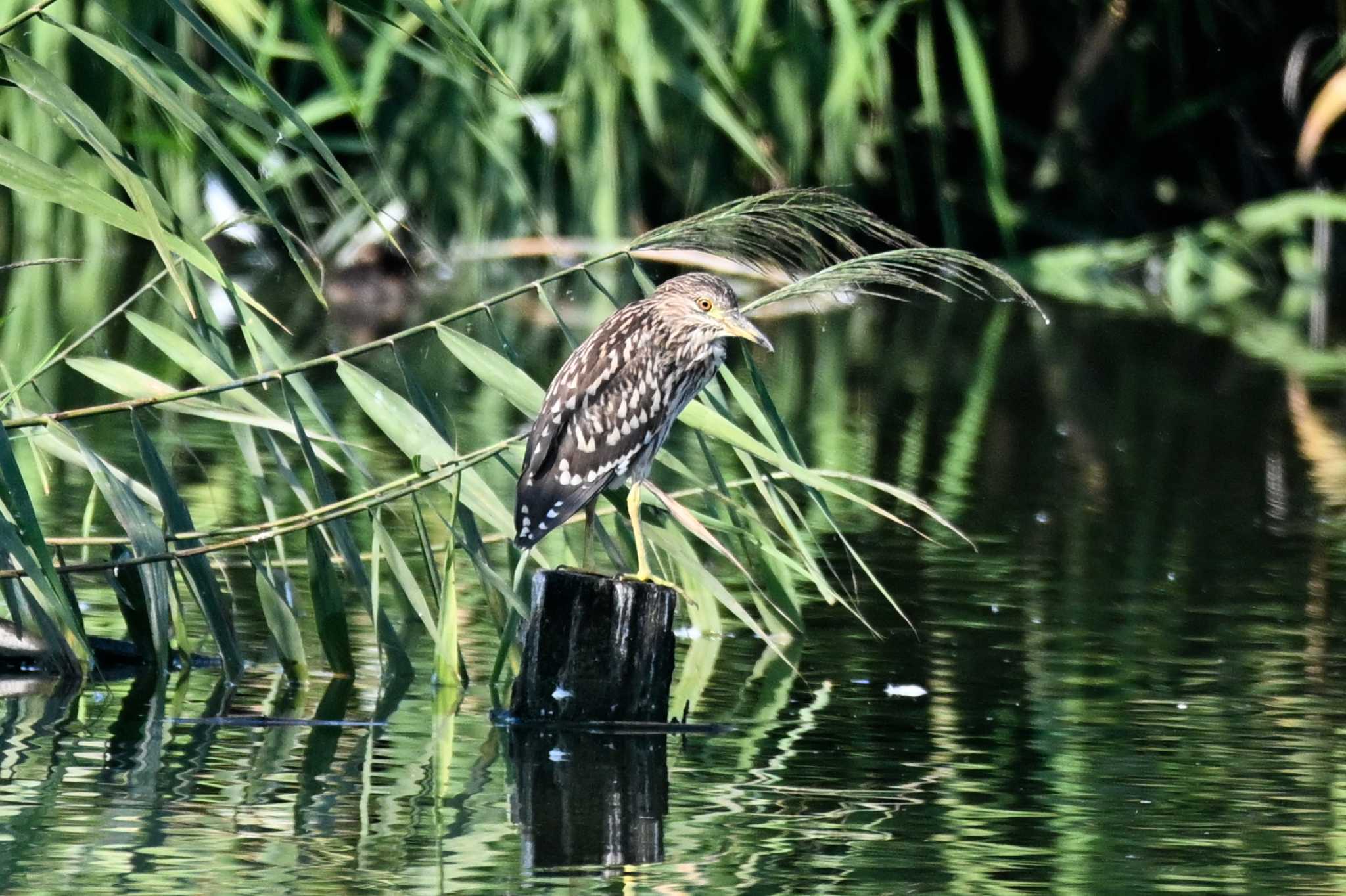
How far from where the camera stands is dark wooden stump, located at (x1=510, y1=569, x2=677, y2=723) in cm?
533

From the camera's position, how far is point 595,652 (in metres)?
5.38

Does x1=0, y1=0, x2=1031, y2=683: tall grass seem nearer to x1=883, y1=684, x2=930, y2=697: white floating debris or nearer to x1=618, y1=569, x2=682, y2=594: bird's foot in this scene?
x1=618, y1=569, x2=682, y2=594: bird's foot

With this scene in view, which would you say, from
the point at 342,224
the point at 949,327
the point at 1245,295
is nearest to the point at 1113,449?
the point at 949,327

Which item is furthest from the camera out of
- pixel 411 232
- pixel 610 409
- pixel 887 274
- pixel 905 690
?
pixel 905 690

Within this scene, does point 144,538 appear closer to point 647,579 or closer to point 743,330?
point 647,579

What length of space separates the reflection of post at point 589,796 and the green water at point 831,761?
0.01 meters

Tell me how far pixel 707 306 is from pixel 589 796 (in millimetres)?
1313

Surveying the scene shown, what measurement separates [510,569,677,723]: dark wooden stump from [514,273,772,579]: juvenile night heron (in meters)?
0.13

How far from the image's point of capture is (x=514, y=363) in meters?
5.69

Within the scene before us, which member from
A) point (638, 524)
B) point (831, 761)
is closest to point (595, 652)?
point (638, 524)

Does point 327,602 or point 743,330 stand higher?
point 743,330

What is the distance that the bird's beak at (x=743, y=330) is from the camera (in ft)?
18.0

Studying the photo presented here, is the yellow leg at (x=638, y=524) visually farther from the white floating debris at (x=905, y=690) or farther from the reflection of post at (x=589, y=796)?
the white floating debris at (x=905, y=690)

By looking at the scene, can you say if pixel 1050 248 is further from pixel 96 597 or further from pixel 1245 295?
pixel 96 597
